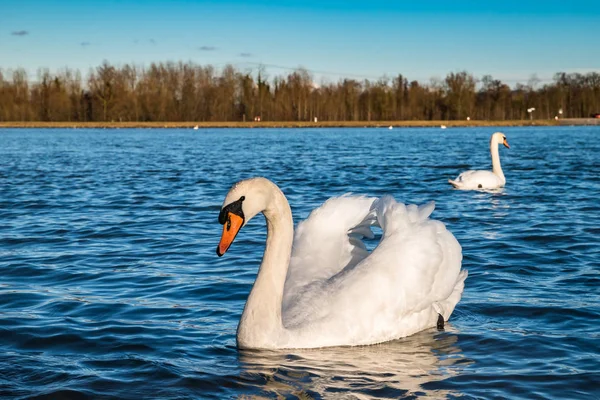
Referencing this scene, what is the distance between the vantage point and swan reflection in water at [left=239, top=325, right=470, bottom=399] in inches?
203

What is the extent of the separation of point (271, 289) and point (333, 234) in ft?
4.23

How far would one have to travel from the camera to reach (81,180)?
70.1 feet

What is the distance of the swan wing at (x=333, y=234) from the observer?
6.82 metres

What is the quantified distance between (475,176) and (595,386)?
42.8 feet

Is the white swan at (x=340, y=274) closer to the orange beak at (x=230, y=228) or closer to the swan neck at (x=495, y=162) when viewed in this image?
the orange beak at (x=230, y=228)

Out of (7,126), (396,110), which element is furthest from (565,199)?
(396,110)

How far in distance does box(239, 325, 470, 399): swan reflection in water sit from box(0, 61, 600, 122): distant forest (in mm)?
108204

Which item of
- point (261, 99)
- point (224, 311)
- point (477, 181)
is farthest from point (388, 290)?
point (261, 99)

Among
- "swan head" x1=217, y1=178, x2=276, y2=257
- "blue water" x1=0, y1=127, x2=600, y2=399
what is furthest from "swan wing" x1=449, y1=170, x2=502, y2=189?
"swan head" x1=217, y1=178, x2=276, y2=257

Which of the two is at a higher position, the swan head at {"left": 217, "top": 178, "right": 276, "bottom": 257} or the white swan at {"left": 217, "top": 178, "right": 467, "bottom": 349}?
the swan head at {"left": 217, "top": 178, "right": 276, "bottom": 257}

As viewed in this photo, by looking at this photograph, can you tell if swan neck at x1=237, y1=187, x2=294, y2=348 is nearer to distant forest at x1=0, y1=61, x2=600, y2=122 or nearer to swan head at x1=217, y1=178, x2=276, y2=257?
swan head at x1=217, y1=178, x2=276, y2=257

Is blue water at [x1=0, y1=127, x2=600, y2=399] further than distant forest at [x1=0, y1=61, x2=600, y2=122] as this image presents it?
No

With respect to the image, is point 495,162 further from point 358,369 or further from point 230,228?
point 230,228

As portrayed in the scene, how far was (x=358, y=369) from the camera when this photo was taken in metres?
5.56
